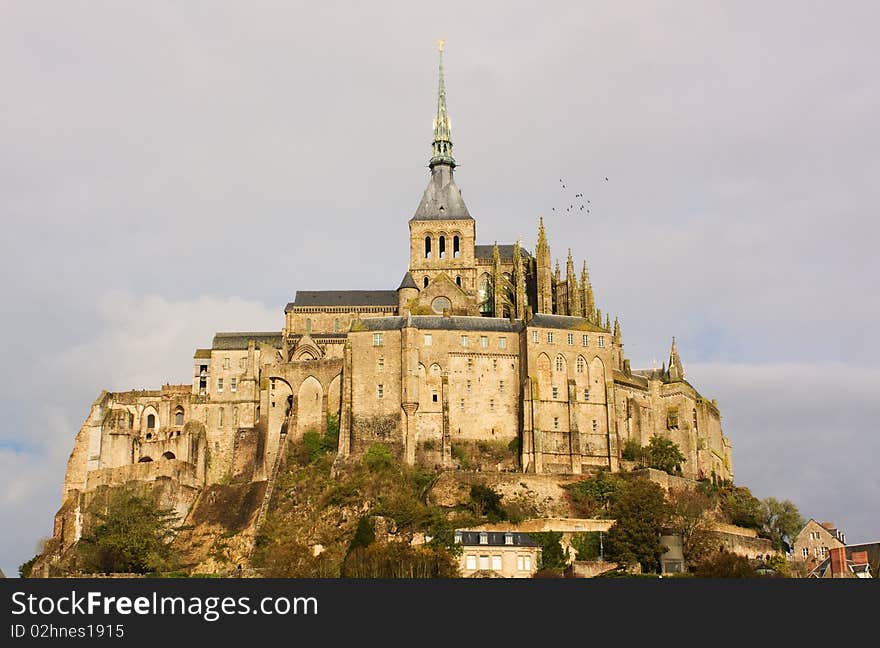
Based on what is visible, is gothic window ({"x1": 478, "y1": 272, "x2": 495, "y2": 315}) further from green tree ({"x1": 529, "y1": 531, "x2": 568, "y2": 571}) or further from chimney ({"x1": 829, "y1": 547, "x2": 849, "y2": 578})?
chimney ({"x1": 829, "y1": 547, "x2": 849, "y2": 578})

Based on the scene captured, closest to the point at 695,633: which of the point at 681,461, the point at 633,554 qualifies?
the point at 633,554

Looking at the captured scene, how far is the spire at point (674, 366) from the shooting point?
113062 mm

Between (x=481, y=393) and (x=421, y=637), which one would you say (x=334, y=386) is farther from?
(x=421, y=637)

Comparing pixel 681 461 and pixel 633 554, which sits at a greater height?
pixel 681 461

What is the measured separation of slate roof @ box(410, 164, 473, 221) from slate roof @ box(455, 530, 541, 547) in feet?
133

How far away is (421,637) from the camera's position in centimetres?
6438

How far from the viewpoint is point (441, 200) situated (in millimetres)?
124688

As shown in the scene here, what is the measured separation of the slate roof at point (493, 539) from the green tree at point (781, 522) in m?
22.4

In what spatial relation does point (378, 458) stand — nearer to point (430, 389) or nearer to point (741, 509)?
point (430, 389)

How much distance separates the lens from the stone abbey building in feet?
336

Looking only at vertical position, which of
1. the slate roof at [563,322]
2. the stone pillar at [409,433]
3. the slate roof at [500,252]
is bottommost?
the stone pillar at [409,433]

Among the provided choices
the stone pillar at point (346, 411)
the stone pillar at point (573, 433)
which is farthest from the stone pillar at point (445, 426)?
the stone pillar at point (573, 433)

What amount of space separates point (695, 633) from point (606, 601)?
21.2 ft

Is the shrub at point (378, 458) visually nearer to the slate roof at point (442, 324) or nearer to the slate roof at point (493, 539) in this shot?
the slate roof at point (442, 324)
